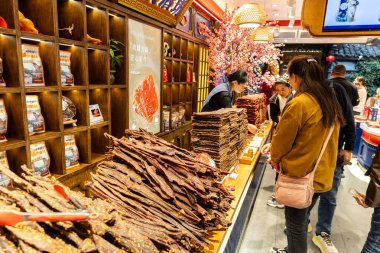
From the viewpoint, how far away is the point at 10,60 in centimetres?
200

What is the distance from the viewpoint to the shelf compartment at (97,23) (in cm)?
284

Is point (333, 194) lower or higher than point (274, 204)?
higher

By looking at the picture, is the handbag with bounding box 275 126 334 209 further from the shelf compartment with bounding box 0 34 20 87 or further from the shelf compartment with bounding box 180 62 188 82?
the shelf compartment with bounding box 180 62 188 82

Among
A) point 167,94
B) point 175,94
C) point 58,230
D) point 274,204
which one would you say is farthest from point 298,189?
point 175,94

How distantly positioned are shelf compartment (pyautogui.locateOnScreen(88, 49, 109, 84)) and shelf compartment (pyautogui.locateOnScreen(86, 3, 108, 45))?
150mm

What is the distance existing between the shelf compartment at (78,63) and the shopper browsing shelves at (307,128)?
1.95m

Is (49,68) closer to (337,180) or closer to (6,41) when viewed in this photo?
(6,41)

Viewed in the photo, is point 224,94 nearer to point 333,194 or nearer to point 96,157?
point 333,194

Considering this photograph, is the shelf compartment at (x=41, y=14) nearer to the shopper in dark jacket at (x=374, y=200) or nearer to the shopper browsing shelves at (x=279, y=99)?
the shopper in dark jacket at (x=374, y=200)

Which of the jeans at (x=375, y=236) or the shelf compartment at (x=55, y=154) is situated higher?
the shelf compartment at (x=55, y=154)

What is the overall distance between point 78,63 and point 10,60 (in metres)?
0.70

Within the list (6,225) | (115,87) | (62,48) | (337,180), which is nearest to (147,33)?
(115,87)

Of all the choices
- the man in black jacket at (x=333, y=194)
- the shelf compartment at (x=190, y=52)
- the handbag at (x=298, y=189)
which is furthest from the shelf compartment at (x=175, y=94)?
the handbag at (x=298, y=189)

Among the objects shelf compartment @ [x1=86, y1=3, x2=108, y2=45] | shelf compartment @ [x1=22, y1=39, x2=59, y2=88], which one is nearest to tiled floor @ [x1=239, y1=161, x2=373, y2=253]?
shelf compartment @ [x1=22, y1=39, x2=59, y2=88]
